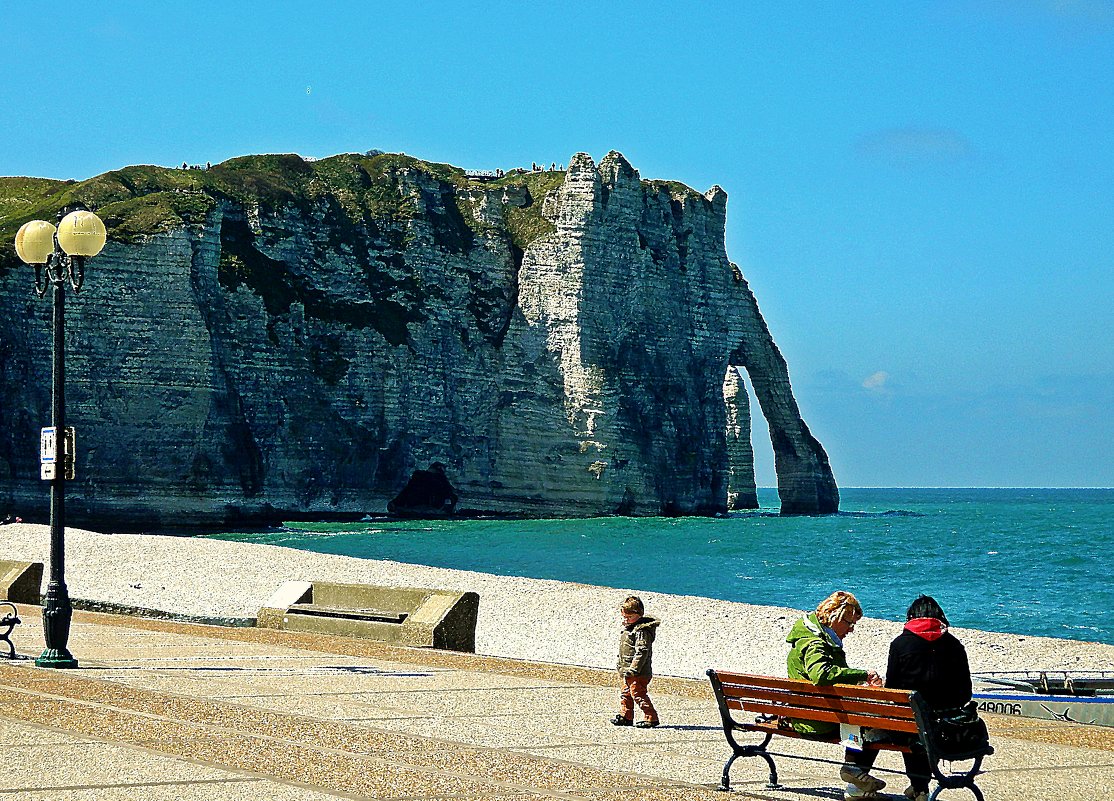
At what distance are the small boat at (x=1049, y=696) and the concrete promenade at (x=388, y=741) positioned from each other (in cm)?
95

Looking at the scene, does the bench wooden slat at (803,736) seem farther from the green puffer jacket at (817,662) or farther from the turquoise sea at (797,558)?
the turquoise sea at (797,558)

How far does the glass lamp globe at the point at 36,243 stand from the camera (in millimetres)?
17578

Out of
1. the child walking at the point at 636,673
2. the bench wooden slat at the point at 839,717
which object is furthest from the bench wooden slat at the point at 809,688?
the child walking at the point at 636,673

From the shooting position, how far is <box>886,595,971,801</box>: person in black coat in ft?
29.0

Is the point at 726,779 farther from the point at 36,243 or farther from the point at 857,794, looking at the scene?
the point at 36,243

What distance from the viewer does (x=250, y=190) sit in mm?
106500

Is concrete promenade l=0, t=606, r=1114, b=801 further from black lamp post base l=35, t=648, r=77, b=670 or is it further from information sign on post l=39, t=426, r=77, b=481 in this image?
information sign on post l=39, t=426, r=77, b=481

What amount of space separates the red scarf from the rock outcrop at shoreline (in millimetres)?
83186

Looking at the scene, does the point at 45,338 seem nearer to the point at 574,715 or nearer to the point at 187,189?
the point at 187,189

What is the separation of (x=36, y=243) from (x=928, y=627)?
13.1m

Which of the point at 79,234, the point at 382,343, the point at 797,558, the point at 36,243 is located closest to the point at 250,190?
the point at 382,343

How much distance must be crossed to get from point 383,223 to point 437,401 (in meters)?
15.6

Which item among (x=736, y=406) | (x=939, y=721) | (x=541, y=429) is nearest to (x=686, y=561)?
(x=541, y=429)

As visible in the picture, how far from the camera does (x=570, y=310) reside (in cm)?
11044
